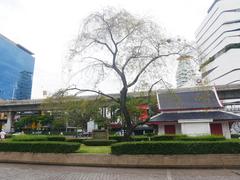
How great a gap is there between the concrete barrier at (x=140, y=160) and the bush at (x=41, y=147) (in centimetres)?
24

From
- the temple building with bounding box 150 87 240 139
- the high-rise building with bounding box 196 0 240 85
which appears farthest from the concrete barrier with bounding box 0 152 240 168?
the high-rise building with bounding box 196 0 240 85

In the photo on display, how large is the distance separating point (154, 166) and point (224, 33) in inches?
2863

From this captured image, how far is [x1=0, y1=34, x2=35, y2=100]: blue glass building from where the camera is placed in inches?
3546

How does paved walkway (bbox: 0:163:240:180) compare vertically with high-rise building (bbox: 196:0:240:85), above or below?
below

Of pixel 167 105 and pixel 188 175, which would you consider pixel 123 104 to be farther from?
pixel 167 105

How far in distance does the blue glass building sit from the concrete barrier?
8793 cm

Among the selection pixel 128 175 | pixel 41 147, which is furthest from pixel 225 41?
pixel 128 175

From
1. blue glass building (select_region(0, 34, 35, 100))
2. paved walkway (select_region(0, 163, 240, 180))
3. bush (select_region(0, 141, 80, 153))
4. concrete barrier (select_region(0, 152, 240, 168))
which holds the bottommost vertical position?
paved walkway (select_region(0, 163, 240, 180))

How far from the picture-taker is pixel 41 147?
13023mm

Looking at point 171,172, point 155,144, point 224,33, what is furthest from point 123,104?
point 224,33

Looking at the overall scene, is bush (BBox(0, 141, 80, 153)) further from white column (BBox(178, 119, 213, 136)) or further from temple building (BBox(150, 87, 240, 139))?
white column (BBox(178, 119, 213, 136))

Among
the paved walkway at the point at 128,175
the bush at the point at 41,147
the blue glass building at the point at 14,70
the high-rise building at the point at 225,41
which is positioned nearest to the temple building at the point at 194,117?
the bush at the point at 41,147

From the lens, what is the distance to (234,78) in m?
68.4

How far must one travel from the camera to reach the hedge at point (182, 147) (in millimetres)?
11477
